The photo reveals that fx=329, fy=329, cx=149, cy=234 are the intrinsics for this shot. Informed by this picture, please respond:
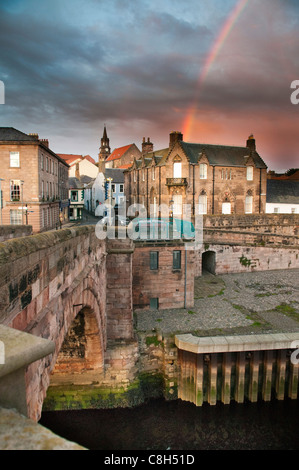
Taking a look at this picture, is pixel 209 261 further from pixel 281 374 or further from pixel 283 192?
pixel 283 192

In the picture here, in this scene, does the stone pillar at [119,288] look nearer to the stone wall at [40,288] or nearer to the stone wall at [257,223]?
the stone wall at [40,288]

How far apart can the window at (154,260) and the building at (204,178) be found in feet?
66.4

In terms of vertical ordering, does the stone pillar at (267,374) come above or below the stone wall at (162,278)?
below

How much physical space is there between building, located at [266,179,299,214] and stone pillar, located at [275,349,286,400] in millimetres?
37812

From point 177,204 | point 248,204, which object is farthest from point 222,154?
point 177,204

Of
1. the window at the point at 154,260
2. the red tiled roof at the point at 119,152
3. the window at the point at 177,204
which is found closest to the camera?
the window at the point at 154,260

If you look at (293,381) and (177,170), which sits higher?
(177,170)

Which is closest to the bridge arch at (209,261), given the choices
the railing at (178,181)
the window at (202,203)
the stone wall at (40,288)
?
the window at (202,203)

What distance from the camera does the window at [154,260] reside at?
2484cm

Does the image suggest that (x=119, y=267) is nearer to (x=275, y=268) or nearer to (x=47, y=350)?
(x=47, y=350)

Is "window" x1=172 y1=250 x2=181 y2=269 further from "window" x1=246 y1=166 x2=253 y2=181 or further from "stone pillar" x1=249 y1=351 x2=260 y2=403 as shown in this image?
"window" x1=246 y1=166 x2=253 y2=181

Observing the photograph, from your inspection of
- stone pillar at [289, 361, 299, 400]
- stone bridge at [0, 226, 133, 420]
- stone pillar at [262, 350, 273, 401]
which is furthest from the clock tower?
stone bridge at [0, 226, 133, 420]

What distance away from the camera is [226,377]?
1903 centimetres

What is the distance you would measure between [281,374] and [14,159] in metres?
29.6
